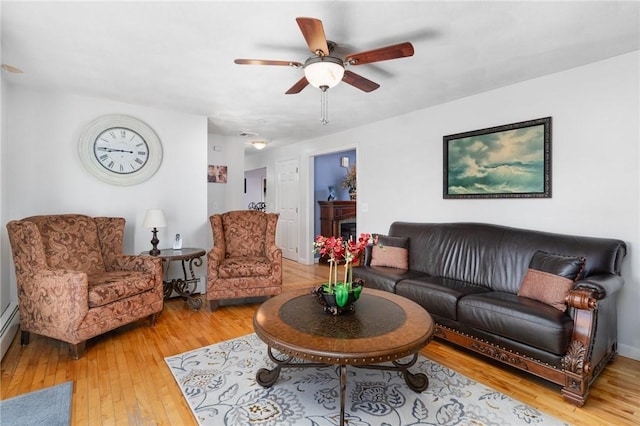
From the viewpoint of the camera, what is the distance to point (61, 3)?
70.3 inches

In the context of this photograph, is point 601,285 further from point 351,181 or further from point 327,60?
point 351,181

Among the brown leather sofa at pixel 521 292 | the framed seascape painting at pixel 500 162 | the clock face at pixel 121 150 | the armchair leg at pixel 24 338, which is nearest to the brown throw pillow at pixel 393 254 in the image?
the brown leather sofa at pixel 521 292

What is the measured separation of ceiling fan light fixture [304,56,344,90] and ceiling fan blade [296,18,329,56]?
5 cm

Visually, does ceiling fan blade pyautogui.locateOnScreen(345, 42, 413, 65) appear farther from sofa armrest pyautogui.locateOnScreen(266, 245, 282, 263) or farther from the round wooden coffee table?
sofa armrest pyautogui.locateOnScreen(266, 245, 282, 263)

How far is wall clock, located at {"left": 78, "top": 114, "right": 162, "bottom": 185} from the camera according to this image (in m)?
3.42

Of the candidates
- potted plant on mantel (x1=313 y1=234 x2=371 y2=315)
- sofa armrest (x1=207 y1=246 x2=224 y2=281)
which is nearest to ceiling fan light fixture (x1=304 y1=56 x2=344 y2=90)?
potted plant on mantel (x1=313 y1=234 x2=371 y2=315)

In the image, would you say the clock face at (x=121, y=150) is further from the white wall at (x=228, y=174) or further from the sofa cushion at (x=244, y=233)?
the white wall at (x=228, y=174)

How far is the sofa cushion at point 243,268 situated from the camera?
11.3 ft

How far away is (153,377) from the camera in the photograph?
214 cm

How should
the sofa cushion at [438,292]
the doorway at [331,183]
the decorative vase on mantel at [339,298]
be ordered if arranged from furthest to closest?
the doorway at [331,183]
the sofa cushion at [438,292]
the decorative vase on mantel at [339,298]

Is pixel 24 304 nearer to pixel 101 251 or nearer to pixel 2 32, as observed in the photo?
pixel 101 251

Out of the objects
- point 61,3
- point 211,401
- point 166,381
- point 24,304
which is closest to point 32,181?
point 24,304

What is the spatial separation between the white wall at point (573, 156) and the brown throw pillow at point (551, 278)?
57 cm

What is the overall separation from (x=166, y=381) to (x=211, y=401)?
43 cm
